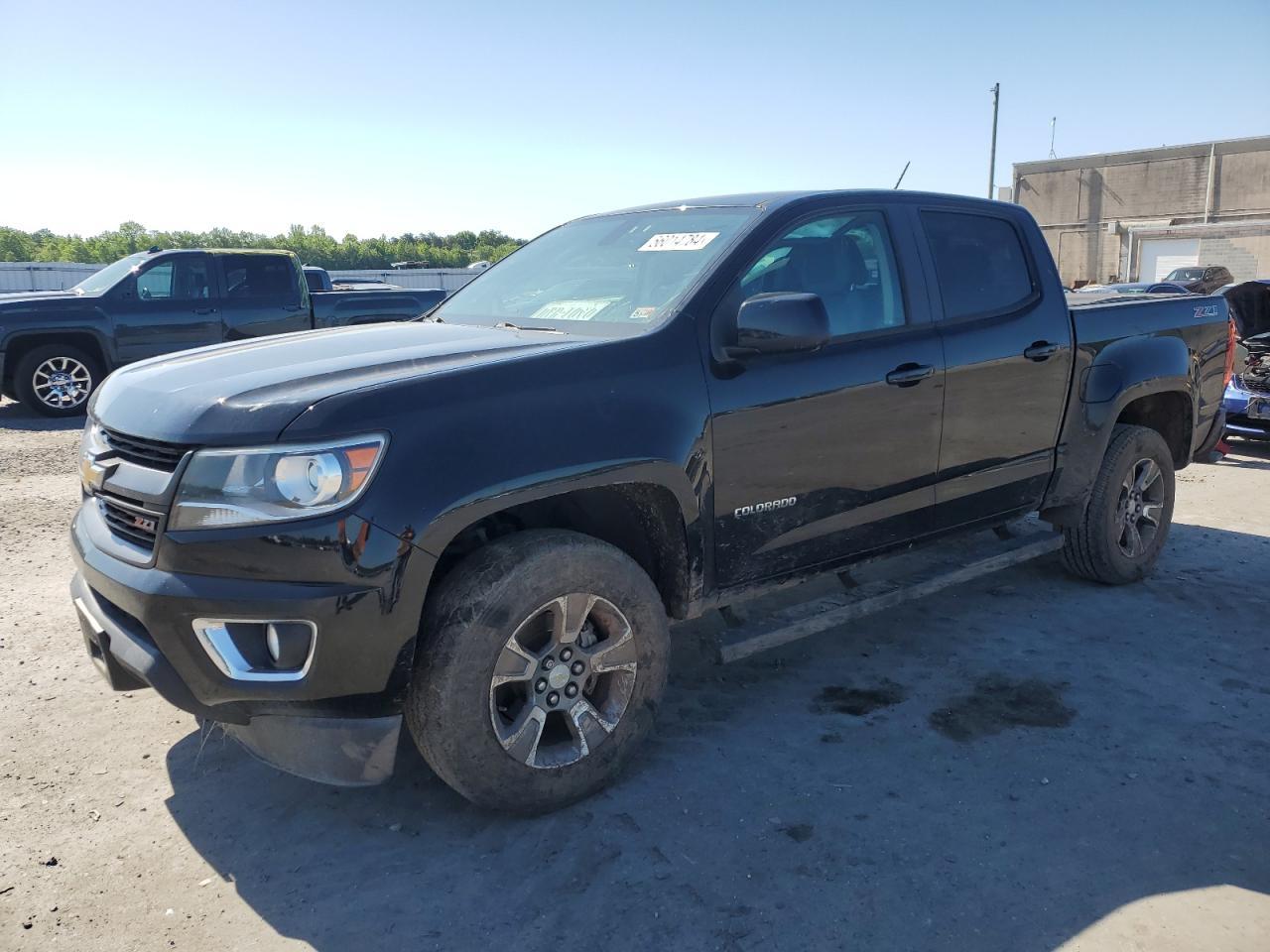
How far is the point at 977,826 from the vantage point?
2.98 metres

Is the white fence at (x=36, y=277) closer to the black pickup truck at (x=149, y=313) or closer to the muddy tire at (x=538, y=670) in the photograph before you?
the black pickup truck at (x=149, y=313)

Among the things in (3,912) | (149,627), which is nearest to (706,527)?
(149,627)

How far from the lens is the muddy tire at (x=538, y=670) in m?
2.78

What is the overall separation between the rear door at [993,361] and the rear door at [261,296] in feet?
31.3

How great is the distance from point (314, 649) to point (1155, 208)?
46195 millimetres

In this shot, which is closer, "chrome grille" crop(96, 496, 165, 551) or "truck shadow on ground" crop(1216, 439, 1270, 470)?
"chrome grille" crop(96, 496, 165, 551)

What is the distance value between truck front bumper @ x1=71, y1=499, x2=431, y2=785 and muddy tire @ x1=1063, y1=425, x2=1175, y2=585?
372 cm

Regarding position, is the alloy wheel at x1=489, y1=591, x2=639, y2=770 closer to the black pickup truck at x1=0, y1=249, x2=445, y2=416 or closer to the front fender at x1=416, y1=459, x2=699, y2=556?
the front fender at x1=416, y1=459, x2=699, y2=556

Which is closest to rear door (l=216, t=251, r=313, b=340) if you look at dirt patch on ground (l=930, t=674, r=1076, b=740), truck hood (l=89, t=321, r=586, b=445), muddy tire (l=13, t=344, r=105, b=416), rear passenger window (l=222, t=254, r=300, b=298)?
rear passenger window (l=222, t=254, r=300, b=298)

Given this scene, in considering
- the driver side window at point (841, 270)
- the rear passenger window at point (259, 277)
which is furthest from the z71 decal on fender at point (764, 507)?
the rear passenger window at point (259, 277)

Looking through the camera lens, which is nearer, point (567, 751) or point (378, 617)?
point (378, 617)

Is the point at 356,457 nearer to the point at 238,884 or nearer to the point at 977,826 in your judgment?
the point at 238,884

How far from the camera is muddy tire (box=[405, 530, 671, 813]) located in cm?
278

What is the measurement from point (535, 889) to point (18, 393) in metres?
10.9
